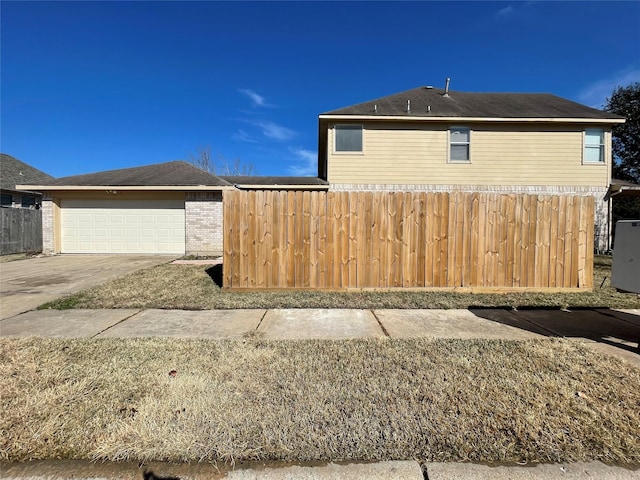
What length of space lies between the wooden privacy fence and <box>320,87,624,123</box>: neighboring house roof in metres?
7.27


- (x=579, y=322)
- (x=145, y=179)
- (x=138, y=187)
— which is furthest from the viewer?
(x=145, y=179)

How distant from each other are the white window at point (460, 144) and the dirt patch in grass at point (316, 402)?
10.6 metres

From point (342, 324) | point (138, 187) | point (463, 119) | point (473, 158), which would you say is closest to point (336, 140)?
point (463, 119)

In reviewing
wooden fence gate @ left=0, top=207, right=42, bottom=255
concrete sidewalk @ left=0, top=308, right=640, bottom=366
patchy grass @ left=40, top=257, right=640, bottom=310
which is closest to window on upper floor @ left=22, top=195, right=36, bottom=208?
wooden fence gate @ left=0, top=207, right=42, bottom=255

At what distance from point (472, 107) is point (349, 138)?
5.52m

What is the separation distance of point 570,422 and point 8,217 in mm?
19431

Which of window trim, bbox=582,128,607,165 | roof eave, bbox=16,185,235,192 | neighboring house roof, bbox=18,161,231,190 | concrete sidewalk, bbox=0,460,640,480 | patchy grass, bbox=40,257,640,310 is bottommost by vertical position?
concrete sidewalk, bbox=0,460,640,480

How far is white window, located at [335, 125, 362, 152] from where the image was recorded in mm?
12875

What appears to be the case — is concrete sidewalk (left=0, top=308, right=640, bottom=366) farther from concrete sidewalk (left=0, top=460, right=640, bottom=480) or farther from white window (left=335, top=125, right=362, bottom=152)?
white window (left=335, top=125, right=362, bottom=152)

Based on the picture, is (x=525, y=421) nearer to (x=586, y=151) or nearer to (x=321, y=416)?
(x=321, y=416)

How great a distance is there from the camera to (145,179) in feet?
44.0

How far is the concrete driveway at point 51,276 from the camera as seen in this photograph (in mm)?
5844

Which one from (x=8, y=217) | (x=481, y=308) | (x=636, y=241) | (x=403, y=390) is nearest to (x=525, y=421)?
(x=403, y=390)

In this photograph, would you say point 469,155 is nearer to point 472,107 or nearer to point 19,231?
point 472,107
